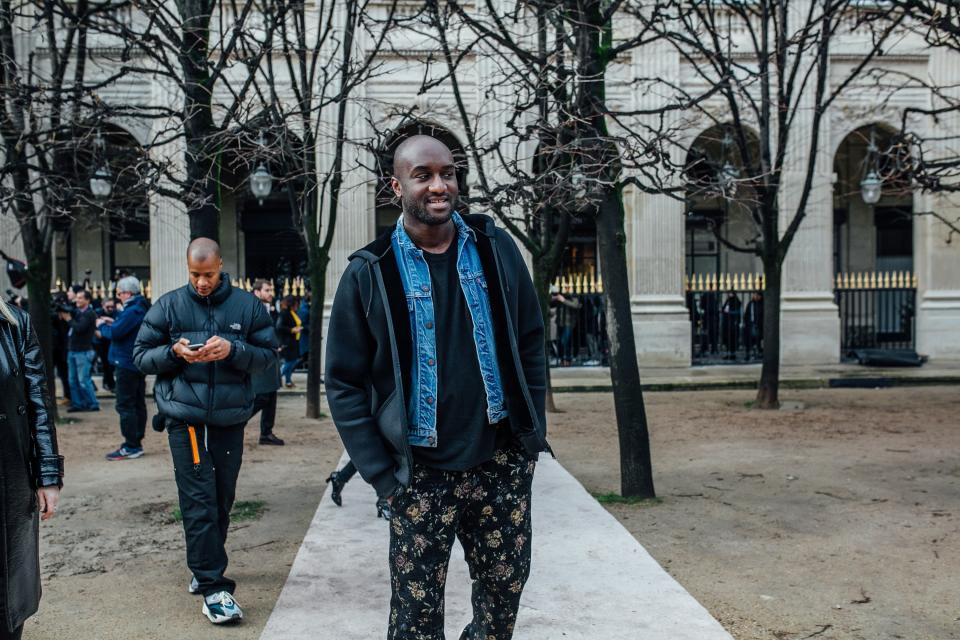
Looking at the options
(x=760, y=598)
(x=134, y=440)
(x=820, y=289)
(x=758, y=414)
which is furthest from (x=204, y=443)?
(x=820, y=289)

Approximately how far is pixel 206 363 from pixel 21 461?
2.04 m

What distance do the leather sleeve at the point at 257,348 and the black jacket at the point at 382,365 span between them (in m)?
2.13

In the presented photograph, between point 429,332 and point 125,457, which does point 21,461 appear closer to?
point 429,332

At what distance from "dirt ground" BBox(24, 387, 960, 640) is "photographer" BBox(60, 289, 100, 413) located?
2.13 m

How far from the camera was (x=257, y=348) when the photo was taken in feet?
18.0

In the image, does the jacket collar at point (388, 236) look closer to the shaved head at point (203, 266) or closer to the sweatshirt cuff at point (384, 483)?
the sweatshirt cuff at point (384, 483)

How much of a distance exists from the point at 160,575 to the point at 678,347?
53.8 ft

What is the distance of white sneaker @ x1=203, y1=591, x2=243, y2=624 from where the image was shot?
196 inches

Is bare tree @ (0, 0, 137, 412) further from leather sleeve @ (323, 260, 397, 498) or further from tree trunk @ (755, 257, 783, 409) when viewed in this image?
tree trunk @ (755, 257, 783, 409)

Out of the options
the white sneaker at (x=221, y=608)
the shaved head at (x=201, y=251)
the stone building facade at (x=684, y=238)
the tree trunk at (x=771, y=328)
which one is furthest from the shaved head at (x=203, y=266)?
the stone building facade at (x=684, y=238)

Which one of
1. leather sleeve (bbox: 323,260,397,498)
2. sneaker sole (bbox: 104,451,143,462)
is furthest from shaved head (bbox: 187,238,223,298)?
sneaker sole (bbox: 104,451,143,462)

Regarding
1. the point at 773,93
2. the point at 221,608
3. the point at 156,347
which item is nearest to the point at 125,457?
the point at 156,347

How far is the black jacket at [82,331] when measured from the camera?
14641mm

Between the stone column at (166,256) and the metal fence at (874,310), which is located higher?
the stone column at (166,256)
